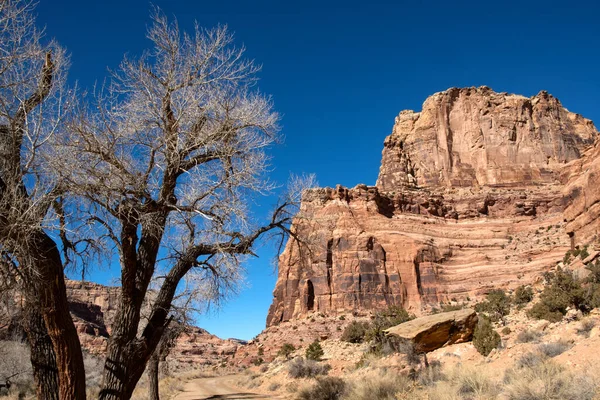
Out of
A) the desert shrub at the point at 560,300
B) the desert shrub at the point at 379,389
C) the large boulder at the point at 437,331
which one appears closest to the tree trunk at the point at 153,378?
the desert shrub at the point at 379,389

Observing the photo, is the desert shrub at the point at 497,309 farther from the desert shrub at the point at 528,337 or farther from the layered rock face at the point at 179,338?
the layered rock face at the point at 179,338

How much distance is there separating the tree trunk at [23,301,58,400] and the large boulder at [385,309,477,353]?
1315 cm

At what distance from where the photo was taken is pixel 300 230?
8.04 meters

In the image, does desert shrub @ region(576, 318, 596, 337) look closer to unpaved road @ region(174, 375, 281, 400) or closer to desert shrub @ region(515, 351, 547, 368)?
desert shrub @ region(515, 351, 547, 368)

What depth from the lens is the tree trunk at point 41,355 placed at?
5.26 m

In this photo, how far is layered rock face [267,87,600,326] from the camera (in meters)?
53.4

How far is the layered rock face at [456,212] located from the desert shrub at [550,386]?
3355 cm

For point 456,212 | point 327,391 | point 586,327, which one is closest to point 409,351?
point 327,391

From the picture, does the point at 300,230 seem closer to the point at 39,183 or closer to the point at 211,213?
the point at 211,213

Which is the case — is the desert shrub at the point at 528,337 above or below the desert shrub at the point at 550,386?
above

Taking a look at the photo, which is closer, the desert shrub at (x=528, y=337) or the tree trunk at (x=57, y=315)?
the tree trunk at (x=57, y=315)

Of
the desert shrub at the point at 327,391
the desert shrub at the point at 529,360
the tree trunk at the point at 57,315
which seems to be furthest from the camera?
the desert shrub at the point at 327,391

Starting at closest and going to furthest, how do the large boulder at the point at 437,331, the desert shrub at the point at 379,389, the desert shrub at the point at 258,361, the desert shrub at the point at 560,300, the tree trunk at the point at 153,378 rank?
the desert shrub at the point at 379,389
the tree trunk at the point at 153,378
the large boulder at the point at 437,331
the desert shrub at the point at 560,300
the desert shrub at the point at 258,361

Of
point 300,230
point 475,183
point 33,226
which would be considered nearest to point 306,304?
point 475,183
